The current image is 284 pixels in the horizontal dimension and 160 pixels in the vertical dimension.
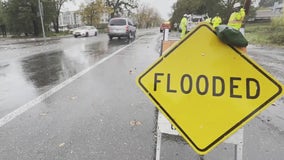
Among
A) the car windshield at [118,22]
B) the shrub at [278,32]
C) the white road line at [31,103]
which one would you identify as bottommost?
the white road line at [31,103]

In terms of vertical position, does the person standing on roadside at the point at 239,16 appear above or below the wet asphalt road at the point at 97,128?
above

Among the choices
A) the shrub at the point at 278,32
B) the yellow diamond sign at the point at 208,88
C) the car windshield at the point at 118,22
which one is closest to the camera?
the yellow diamond sign at the point at 208,88

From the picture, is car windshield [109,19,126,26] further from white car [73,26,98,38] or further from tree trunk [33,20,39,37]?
tree trunk [33,20,39,37]

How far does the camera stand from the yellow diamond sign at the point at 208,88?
1.94m

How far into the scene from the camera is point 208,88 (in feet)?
6.61

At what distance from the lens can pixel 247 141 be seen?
10.8 ft

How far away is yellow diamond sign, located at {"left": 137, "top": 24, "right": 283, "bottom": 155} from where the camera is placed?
6.38 feet

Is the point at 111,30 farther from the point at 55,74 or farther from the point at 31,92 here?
the point at 31,92

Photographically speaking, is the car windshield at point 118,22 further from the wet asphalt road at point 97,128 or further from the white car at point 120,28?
the wet asphalt road at point 97,128

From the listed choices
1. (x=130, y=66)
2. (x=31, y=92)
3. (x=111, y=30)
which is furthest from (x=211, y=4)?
(x=31, y=92)

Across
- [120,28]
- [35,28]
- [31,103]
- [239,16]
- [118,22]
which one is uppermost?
[239,16]

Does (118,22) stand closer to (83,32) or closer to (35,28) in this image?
(83,32)

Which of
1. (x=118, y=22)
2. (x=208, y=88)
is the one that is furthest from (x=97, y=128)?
(x=118, y=22)

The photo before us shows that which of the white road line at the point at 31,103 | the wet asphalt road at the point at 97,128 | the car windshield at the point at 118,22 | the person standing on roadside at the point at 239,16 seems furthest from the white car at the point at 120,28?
the person standing on roadside at the point at 239,16
